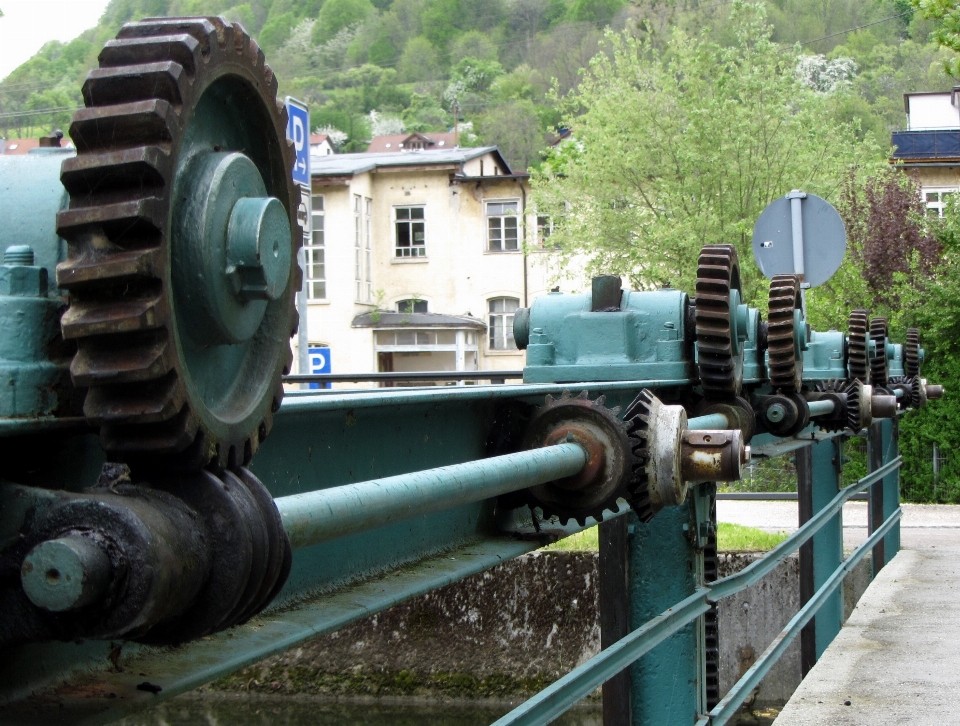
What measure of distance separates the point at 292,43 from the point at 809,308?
4572 inches

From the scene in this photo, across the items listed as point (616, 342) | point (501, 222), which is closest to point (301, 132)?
point (616, 342)

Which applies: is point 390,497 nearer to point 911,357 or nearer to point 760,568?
point 760,568

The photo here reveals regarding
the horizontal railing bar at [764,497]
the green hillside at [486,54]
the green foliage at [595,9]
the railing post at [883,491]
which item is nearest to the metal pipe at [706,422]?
the railing post at [883,491]

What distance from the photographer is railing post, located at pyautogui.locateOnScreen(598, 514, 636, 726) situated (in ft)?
11.6

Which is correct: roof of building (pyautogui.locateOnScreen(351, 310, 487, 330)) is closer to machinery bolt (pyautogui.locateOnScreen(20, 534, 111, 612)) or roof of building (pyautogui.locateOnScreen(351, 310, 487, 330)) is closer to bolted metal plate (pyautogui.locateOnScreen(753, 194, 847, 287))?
bolted metal plate (pyautogui.locateOnScreen(753, 194, 847, 287))

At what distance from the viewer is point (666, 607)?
3.55 meters

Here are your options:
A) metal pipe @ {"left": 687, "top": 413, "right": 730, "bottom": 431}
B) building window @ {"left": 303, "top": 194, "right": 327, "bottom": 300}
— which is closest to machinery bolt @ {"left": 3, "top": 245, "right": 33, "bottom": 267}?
metal pipe @ {"left": 687, "top": 413, "right": 730, "bottom": 431}

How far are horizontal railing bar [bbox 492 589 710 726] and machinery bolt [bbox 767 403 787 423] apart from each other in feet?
5.35

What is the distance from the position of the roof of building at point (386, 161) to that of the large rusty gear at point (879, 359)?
30.4 meters

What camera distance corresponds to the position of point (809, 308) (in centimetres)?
1828

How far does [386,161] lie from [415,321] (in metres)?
5.24

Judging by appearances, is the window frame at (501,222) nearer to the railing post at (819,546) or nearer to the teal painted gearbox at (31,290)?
the railing post at (819,546)

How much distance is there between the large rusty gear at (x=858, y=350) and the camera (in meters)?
7.35

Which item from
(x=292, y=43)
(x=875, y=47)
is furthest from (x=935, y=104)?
(x=292, y=43)
